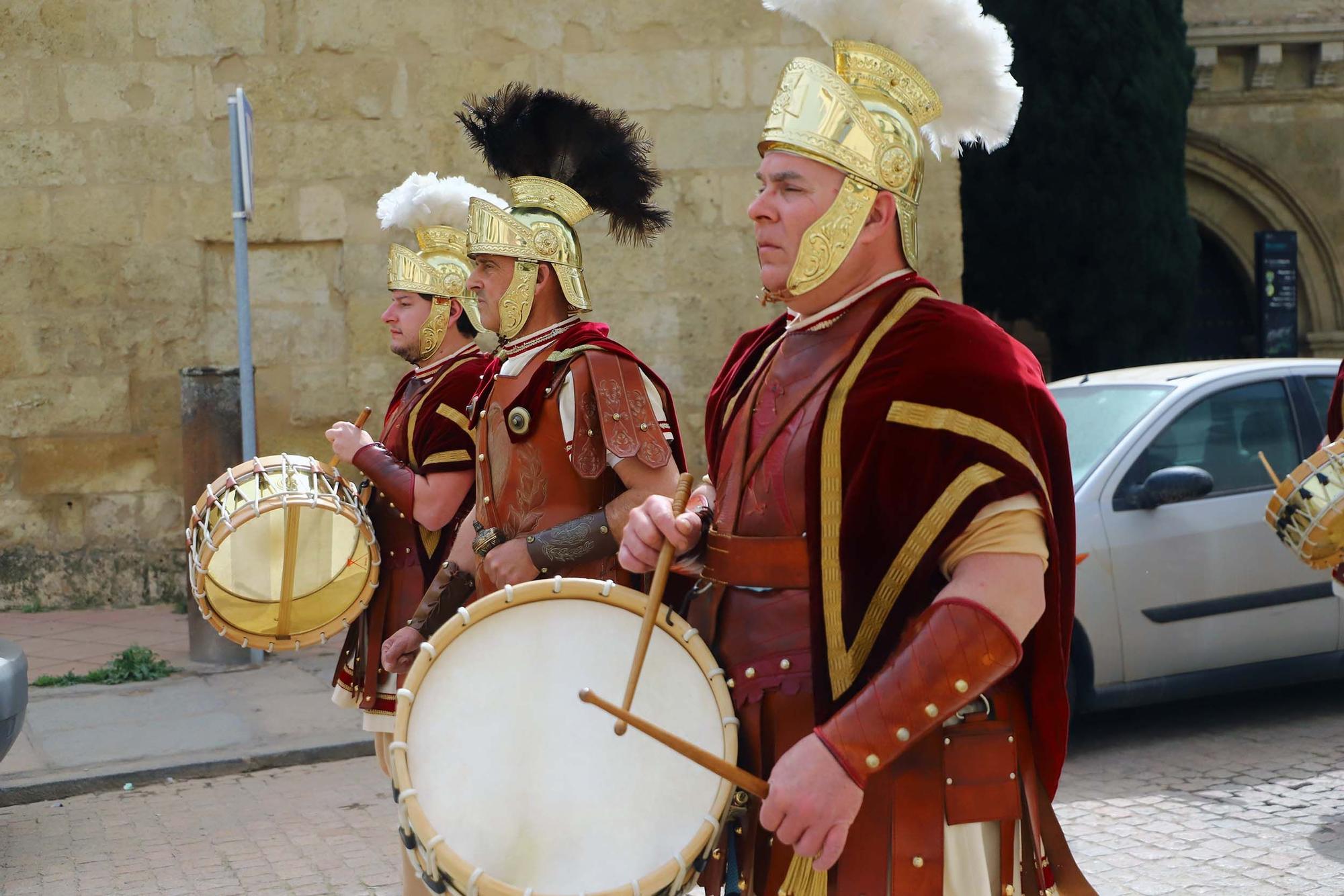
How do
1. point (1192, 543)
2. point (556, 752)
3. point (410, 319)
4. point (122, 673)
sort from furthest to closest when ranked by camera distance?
point (122, 673)
point (1192, 543)
point (410, 319)
point (556, 752)

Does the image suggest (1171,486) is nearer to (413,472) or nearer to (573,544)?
(413,472)

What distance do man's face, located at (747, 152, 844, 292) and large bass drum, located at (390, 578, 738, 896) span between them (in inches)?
22.6

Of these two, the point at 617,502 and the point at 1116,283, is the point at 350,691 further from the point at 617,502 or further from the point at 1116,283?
the point at 1116,283

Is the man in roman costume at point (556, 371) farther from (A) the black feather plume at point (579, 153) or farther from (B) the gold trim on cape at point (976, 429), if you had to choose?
(B) the gold trim on cape at point (976, 429)

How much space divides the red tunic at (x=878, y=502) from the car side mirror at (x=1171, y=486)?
408 cm

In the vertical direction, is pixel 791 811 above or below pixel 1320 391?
below

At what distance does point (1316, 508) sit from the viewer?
14.9 feet

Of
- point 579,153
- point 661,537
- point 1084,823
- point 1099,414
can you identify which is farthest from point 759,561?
point 1099,414

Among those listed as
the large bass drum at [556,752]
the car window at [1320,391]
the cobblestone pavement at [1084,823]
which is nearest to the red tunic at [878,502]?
the large bass drum at [556,752]

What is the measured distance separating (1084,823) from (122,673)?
4967mm

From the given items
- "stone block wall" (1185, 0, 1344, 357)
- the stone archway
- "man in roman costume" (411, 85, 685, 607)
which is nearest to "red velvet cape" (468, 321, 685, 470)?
"man in roman costume" (411, 85, 685, 607)

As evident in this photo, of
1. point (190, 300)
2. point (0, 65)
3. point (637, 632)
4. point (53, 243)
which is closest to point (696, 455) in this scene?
point (190, 300)

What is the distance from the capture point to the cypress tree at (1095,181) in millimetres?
12703

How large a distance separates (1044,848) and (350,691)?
251 cm
